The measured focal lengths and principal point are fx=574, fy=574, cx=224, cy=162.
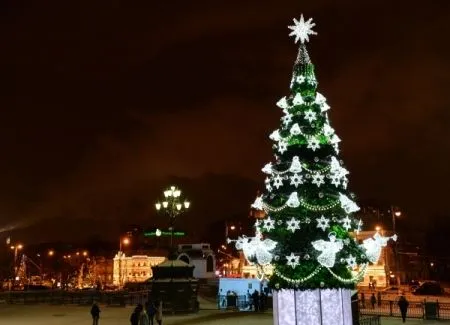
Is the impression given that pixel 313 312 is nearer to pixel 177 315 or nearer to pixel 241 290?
pixel 177 315

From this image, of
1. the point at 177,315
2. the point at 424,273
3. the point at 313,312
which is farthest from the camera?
the point at 424,273

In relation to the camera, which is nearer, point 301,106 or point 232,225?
point 301,106

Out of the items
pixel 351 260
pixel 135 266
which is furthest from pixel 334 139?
pixel 135 266

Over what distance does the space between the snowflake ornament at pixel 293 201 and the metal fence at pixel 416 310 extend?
50.3 feet

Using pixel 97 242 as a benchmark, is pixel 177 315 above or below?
below

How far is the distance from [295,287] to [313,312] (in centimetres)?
100

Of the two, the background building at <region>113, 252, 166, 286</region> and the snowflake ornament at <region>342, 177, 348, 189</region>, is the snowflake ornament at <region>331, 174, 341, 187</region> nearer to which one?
the snowflake ornament at <region>342, 177, 348, 189</region>

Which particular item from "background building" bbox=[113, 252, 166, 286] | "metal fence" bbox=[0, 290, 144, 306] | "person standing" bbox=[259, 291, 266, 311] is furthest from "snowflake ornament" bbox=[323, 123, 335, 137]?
"background building" bbox=[113, 252, 166, 286]

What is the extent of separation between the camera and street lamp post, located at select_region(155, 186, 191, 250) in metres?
33.3

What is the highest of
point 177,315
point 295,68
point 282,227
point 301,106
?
point 295,68

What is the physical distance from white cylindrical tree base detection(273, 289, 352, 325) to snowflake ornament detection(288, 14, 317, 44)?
9433mm

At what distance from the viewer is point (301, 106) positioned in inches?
805

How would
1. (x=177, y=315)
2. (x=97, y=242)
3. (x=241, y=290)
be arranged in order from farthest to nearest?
(x=97, y=242) → (x=241, y=290) → (x=177, y=315)

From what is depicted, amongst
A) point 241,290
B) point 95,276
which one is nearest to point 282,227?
point 241,290
